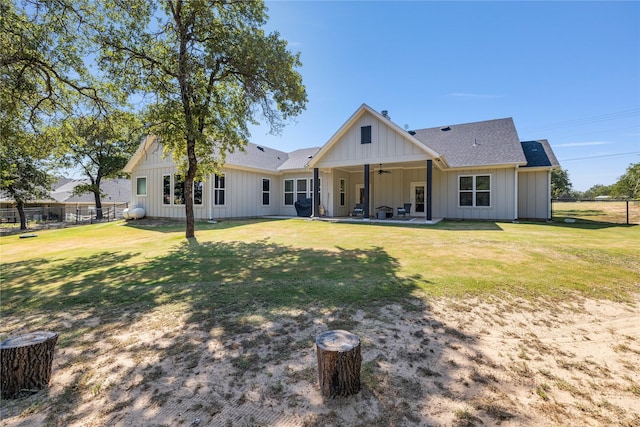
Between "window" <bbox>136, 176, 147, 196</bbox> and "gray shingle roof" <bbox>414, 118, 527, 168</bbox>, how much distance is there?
17979 millimetres

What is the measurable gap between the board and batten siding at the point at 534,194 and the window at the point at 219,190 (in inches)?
637

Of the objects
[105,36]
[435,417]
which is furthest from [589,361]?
[105,36]

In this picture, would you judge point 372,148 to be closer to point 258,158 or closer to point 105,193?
point 258,158

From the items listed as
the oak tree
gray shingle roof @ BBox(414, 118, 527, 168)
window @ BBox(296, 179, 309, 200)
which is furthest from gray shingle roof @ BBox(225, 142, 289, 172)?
gray shingle roof @ BBox(414, 118, 527, 168)

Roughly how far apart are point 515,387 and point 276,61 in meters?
9.05

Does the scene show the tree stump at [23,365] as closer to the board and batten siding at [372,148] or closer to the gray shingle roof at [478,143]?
the board and batten siding at [372,148]

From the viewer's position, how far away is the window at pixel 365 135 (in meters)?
14.7

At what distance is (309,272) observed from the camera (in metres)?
5.37

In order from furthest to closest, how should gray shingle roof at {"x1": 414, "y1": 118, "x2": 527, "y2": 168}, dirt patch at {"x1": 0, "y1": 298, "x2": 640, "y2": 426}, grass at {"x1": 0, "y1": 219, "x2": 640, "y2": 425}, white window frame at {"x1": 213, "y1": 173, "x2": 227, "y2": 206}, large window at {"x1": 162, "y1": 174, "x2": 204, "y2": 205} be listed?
large window at {"x1": 162, "y1": 174, "x2": 204, "y2": 205} → white window frame at {"x1": 213, "y1": 173, "x2": 227, "y2": 206} → gray shingle roof at {"x1": 414, "y1": 118, "x2": 527, "y2": 168} → grass at {"x1": 0, "y1": 219, "x2": 640, "y2": 425} → dirt patch at {"x1": 0, "y1": 298, "x2": 640, "y2": 426}

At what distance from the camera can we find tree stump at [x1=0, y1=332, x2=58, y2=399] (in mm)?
2125

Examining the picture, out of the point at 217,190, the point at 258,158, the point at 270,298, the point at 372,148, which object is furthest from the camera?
the point at 258,158

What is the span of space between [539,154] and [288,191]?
14.8 m

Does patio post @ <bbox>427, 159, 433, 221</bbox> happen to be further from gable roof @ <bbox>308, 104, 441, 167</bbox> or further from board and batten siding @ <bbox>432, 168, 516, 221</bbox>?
board and batten siding @ <bbox>432, 168, 516, 221</bbox>

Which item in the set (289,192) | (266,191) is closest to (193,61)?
(266,191)
